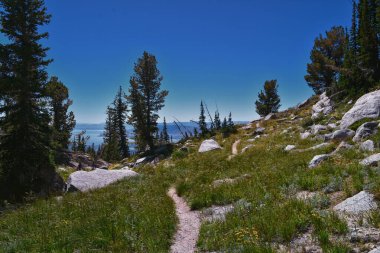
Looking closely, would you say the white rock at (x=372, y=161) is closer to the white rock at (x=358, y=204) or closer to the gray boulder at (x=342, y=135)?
the white rock at (x=358, y=204)

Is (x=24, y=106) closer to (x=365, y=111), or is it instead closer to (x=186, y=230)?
(x=186, y=230)

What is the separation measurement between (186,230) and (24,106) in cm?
1624

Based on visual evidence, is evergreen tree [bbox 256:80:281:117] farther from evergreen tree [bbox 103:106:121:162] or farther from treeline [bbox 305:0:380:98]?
evergreen tree [bbox 103:106:121:162]

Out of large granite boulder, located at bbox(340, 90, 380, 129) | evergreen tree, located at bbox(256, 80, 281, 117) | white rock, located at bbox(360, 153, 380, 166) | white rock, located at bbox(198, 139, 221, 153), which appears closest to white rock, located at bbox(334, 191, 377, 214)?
white rock, located at bbox(360, 153, 380, 166)

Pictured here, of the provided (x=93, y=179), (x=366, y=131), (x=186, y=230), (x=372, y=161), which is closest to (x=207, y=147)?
(x=93, y=179)

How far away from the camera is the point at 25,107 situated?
19.5 m

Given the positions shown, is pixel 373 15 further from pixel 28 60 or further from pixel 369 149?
pixel 28 60

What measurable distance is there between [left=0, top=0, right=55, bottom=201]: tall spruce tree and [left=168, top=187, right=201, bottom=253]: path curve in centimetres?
1219

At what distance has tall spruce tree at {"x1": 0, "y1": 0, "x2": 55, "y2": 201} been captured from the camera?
18891mm

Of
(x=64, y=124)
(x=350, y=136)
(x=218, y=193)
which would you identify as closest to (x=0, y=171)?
(x=218, y=193)

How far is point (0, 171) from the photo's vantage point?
18.6m

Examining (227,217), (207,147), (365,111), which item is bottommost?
(227,217)

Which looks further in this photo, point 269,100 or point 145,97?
point 269,100

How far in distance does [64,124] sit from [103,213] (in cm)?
4689
